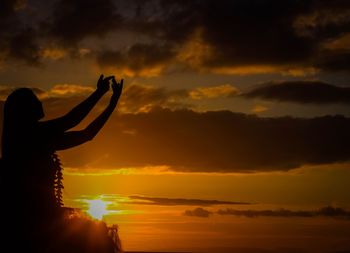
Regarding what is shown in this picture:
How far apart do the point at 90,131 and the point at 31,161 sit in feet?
3.35

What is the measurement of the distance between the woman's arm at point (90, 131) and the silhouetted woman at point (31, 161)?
25 mm

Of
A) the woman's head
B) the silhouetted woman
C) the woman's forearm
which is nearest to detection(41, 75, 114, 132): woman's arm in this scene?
the silhouetted woman

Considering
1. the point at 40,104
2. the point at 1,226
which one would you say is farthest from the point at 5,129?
the point at 1,226

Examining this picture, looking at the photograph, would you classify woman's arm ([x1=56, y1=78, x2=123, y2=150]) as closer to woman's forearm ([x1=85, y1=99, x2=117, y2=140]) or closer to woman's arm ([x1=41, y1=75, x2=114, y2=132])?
woman's forearm ([x1=85, y1=99, x2=117, y2=140])

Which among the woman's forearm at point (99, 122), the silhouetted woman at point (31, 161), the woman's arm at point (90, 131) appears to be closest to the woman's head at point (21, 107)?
the silhouetted woman at point (31, 161)

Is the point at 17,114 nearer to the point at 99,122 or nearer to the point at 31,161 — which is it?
the point at 31,161

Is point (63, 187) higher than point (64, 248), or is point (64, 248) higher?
point (63, 187)

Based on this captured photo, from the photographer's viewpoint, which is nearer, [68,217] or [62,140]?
[68,217]

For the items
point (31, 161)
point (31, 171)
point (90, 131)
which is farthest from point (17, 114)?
point (90, 131)

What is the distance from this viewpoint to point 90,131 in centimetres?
891

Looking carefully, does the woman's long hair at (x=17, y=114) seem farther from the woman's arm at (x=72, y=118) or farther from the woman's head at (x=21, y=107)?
the woman's arm at (x=72, y=118)

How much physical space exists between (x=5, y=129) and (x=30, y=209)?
2.96 ft

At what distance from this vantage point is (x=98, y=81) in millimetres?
8625

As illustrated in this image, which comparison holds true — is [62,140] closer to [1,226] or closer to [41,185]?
[41,185]
